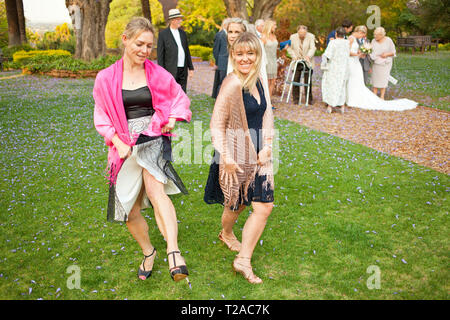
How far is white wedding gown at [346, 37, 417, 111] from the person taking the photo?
11.4 meters

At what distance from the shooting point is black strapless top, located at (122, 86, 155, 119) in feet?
10.8

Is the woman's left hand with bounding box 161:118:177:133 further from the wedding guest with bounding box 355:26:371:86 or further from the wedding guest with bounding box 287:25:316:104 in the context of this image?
the wedding guest with bounding box 355:26:371:86

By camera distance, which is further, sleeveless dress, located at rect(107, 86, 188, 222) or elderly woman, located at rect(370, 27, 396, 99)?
→ elderly woman, located at rect(370, 27, 396, 99)

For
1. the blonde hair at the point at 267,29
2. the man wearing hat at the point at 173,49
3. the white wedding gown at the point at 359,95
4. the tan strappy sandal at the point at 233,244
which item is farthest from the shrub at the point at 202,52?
the tan strappy sandal at the point at 233,244

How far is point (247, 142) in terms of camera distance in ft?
11.0

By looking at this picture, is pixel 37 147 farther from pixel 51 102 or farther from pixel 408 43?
pixel 408 43

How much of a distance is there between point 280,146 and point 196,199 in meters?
2.86

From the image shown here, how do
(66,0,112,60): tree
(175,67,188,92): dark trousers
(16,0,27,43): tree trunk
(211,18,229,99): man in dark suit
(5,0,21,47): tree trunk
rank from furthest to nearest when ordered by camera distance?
(16,0,27,43): tree trunk < (5,0,21,47): tree trunk < (66,0,112,60): tree < (211,18,229,99): man in dark suit < (175,67,188,92): dark trousers

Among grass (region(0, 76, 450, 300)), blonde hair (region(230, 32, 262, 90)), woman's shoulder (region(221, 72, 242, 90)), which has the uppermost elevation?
blonde hair (region(230, 32, 262, 90))

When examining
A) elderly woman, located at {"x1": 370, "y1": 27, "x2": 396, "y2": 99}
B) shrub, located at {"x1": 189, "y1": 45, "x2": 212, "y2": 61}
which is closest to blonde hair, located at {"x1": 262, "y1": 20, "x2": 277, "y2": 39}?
elderly woman, located at {"x1": 370, "y1": 27, "x2": 396, "y2": 99}

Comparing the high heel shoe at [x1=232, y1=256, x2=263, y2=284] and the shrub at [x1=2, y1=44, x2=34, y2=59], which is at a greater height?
the shrub at [x1=2, y1=44, x2=34, y2=59]

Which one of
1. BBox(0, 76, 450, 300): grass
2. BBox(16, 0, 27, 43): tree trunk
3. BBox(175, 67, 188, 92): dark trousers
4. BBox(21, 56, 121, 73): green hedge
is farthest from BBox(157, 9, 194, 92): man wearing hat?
BBox(16, 0, 27, 43): tree trunk

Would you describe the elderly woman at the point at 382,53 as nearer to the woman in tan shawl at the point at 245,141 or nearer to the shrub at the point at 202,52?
the woman in tan shawl at the point at 245,141

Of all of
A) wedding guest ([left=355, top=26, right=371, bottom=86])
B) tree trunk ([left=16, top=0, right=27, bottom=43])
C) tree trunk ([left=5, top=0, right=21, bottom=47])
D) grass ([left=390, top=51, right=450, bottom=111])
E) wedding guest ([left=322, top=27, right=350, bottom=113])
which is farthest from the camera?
Result: tree trunk ([left=16, top=0, right=27, bottom=43])
